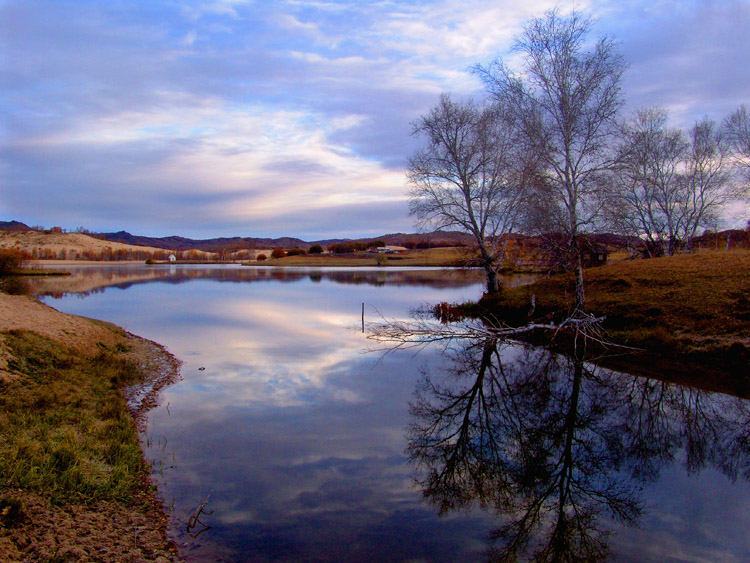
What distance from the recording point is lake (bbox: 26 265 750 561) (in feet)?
18.5

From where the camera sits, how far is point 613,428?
9.21 m

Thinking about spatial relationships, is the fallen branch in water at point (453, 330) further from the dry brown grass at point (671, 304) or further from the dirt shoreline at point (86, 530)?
the dirt shoreline at point (86, 530)

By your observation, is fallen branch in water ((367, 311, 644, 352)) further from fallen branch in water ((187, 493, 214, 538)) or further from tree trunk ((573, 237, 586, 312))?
fallen branch in water ((187, 493, 214, 538))

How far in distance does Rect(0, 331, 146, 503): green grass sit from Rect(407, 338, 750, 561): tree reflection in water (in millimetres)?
4255

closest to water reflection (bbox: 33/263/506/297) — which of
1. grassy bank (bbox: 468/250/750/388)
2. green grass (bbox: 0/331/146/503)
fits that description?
grassy bank (bbox: 468/250/750/388)

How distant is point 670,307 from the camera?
1652cm

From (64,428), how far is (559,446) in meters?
7.87

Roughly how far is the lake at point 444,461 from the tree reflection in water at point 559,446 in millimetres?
35

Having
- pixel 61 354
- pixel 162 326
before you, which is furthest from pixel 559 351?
pixel 162 326

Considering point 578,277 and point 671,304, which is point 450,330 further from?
point 671,304

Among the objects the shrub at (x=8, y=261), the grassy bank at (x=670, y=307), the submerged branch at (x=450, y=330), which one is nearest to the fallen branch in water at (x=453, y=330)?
the submerged branch at (x=450, y=330)

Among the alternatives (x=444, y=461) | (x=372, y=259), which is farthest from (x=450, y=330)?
(x=372, y=259)

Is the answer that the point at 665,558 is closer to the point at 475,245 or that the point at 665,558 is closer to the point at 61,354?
the point at 61,354

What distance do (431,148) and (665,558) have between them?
22.4 metres
